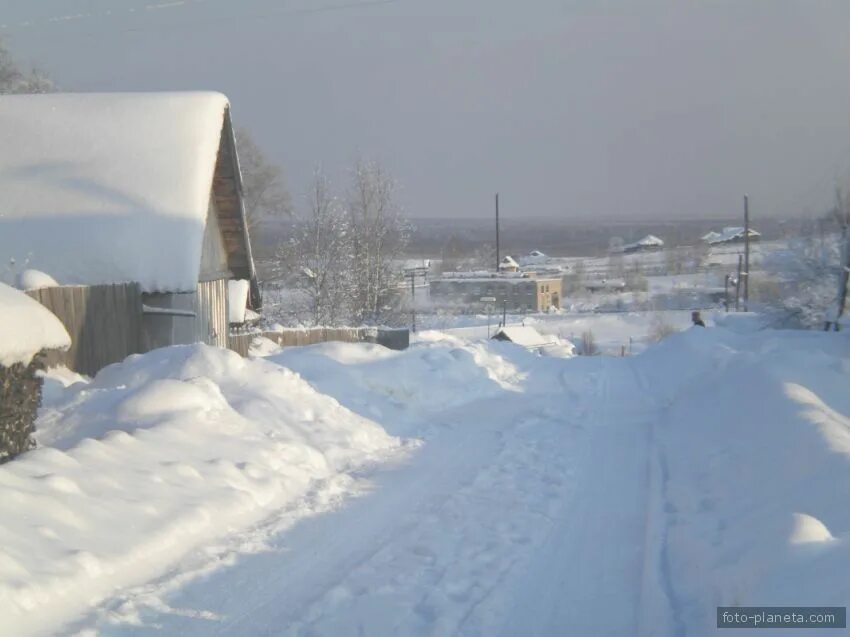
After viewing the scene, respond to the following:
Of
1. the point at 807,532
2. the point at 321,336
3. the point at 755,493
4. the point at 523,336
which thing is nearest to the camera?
the point at 807,532

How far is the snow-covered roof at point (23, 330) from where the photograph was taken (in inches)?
277

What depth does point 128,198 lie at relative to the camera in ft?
56.2

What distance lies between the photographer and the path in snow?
5426 millimetres

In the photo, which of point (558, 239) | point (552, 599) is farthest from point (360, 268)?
point (558, 239)

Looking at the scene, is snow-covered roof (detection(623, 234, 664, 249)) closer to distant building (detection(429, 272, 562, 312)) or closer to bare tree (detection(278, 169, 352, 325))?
distant building (detection(429, 272, 562, 312))

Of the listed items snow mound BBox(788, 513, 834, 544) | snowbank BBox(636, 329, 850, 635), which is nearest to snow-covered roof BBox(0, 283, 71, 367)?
snowbank BBox(636, 329, 850, 635)

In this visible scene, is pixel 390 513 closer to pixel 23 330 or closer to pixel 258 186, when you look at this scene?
pixel 23 330

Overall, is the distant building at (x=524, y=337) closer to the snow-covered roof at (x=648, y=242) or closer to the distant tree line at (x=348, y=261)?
the distant tree line at (x=348, y=261)

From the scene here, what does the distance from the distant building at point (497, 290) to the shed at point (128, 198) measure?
186ft

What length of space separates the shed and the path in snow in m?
7.64

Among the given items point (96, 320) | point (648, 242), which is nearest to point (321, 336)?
point (96, 320)

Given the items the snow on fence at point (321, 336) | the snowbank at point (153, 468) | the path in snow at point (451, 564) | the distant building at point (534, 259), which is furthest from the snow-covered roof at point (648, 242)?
the path in snow at point (451, 564)

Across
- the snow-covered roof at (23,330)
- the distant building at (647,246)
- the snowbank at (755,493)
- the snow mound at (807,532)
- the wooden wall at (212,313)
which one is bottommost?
the snowbank at (755,493)

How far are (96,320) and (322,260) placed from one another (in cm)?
2643
